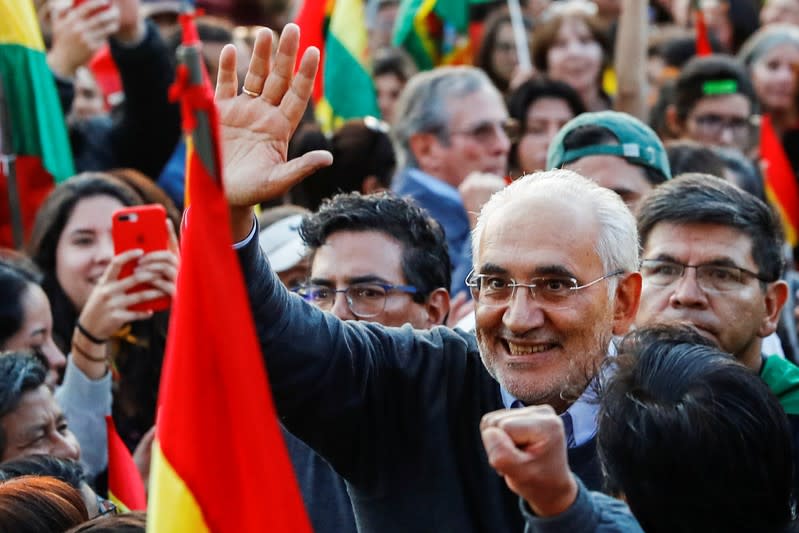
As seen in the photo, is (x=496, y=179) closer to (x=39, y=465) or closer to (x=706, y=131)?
(x=706, y=131)

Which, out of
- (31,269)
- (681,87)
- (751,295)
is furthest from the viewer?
(681,87)

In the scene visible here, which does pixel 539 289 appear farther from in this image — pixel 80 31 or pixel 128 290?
pixel 80 31

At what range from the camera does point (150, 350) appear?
17.2ft

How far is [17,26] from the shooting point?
5770 millimetres

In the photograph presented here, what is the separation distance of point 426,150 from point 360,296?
7.46ft

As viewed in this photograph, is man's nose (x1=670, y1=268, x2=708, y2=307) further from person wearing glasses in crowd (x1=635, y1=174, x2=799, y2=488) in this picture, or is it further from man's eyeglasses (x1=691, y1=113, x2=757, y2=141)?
man's eyeglasses (x1=691, y1=113, x2=757, y2=141)

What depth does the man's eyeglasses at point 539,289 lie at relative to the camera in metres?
3.13

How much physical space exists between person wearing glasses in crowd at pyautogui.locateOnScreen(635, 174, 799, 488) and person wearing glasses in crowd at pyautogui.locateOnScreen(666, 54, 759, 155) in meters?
2.72

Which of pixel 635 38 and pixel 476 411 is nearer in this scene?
pixel 476 411

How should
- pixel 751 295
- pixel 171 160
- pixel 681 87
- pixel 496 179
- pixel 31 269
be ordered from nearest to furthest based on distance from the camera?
pixel 751 295 < pixel 31 269 < pixel 496 179 < pixel 171 160 < pixel 681 87

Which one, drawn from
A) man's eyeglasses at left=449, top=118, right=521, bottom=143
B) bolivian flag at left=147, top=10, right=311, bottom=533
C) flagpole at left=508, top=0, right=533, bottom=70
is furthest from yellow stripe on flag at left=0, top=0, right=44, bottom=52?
bolivian flag at left=147, top=10, right=311, bottom=533

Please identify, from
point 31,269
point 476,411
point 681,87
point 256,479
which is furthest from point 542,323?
point 681,87

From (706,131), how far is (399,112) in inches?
57.7

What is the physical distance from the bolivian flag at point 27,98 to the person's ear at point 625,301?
3171mm
